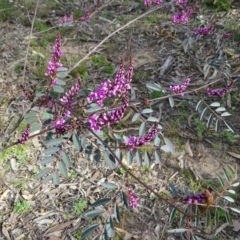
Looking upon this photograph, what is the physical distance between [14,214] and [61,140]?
0.93 meters

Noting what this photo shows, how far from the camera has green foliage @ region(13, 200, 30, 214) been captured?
8.14 feet

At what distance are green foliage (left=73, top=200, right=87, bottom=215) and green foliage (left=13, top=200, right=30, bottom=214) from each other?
285mm

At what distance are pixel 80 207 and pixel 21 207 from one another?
351 millimetres

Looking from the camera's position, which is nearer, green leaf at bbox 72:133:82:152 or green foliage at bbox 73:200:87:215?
green leaf at bbox 72:133:82:152

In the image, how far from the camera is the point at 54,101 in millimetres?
1955

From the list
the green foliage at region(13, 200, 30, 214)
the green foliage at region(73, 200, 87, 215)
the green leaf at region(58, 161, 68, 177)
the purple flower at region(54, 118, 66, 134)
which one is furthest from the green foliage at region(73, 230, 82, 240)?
the purple flower at region(54, 118, 66, 134)

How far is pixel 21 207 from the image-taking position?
98.0 inches

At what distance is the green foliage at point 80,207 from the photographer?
2.48m

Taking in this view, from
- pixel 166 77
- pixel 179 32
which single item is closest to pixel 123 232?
pixel 166 77

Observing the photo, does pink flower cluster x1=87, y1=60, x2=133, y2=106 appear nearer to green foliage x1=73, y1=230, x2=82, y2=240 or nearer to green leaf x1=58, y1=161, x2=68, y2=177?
green leaf x1=58, y1=161, x2=68, y2=177

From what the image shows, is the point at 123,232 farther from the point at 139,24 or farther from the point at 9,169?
the point at 139,24

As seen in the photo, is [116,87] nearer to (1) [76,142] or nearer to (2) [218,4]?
(1) [76,142]

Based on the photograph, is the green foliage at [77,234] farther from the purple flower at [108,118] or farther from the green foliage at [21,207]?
the purple flower at [108,118]

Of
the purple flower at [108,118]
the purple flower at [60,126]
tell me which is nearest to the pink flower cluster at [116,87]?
the purple flower at [108,118]
